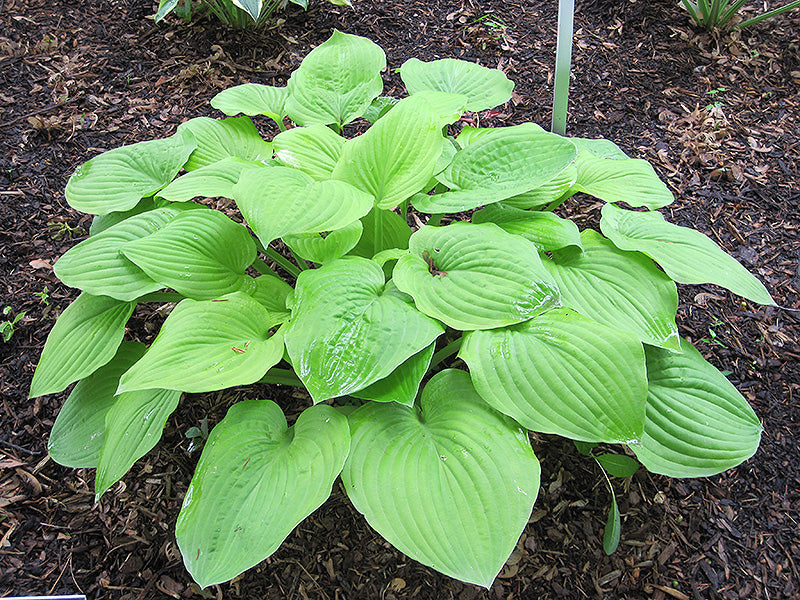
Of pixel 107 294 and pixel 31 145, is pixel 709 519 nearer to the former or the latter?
pixel 107 294

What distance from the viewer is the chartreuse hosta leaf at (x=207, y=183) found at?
152 centimetres

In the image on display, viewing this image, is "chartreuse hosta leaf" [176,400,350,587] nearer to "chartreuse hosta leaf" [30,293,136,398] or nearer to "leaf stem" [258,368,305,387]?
"leaf stem" [258,368,305,387]

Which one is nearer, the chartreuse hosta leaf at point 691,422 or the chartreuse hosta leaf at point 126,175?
the chartreuse hosta leaf at point 691,422

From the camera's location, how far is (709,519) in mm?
1500

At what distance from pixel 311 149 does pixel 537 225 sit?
0.70 meters

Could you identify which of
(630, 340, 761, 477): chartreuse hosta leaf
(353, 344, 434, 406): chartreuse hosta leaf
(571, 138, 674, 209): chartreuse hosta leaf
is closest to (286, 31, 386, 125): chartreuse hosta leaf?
(571, 138, 674, 209): chartreuse hosta leaf

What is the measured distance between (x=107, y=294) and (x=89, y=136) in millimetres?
1243

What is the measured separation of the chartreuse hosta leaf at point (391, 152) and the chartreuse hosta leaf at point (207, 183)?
30cm

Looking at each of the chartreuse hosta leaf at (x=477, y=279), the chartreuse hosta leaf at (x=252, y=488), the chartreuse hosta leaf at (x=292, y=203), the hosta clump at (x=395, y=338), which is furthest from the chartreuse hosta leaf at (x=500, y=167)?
the chartreuse hosta leaf at (x=252, y=488)

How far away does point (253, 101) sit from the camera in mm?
1984

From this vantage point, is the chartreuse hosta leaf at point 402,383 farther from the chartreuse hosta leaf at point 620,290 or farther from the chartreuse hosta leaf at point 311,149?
the chartreuse hosta leaf at point 311,149

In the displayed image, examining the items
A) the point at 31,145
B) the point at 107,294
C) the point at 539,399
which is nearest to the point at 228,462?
the point at 107,294

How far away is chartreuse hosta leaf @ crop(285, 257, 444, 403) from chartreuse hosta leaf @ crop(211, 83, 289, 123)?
84cm

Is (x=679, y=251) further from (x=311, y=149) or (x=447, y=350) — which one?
(x=311, y=149)
